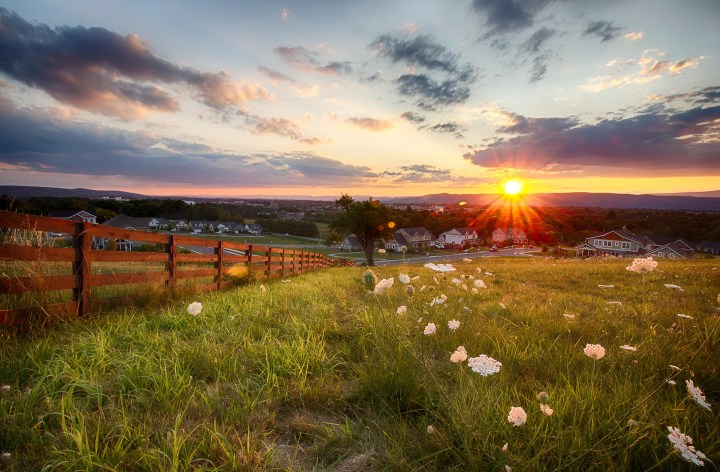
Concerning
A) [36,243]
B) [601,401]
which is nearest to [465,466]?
[601,401]

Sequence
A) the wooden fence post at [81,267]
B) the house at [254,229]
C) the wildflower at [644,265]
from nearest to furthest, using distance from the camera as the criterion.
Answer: the wildflower at [644,265] < the wooden fence post at [81,267] < the house at [254,229]

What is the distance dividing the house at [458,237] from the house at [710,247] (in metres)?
54.2

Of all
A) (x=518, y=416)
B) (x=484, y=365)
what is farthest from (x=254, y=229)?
(x=518, y=416)

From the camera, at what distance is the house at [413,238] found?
9275 cm

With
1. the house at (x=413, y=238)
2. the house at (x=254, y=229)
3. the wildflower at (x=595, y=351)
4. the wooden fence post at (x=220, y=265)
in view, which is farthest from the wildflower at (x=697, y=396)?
the house at (x=254, y=229)

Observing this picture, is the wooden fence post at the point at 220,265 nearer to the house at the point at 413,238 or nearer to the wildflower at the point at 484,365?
the wildflower at the point at 484,365

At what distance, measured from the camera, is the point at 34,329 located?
12.2 feet

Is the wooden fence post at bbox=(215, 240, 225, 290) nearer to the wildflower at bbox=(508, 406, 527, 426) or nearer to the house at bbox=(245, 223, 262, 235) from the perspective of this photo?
the wildflower at bbox=(508, 406, 527, 426)

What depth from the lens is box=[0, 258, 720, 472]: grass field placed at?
5.68 ft

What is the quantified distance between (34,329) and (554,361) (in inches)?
224

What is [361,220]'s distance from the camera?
47.4 metres

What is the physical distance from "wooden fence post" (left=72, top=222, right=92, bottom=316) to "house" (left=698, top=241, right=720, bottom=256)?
366 feet

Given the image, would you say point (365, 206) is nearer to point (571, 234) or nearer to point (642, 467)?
point (642, 467)

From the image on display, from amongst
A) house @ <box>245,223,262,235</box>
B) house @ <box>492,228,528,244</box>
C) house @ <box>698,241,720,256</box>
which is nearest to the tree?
house @ <box>492,228,528,244</box>
